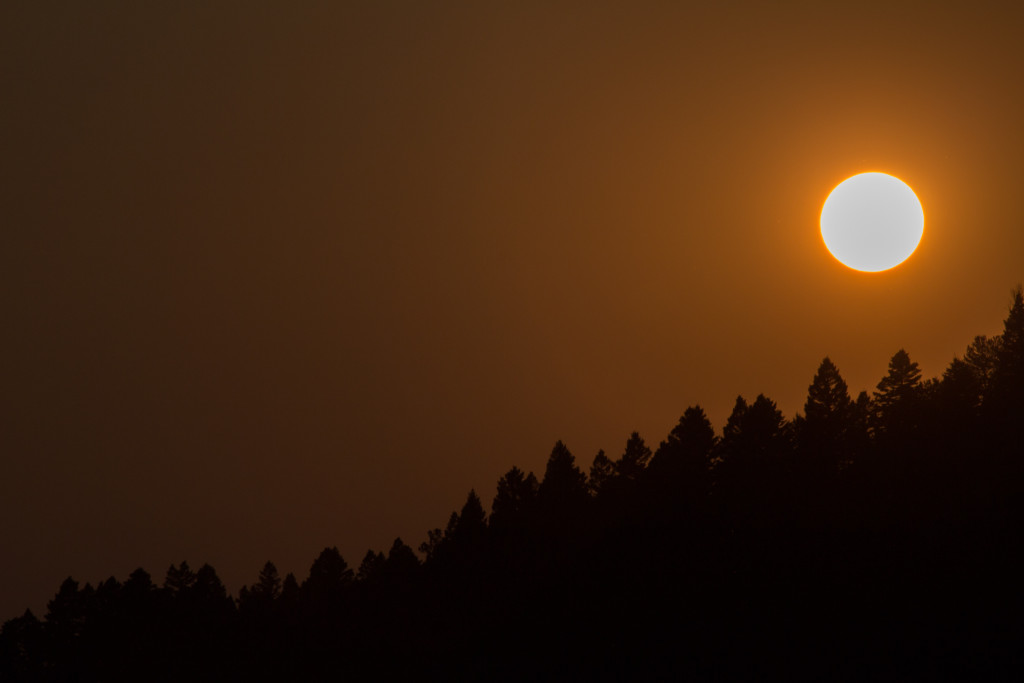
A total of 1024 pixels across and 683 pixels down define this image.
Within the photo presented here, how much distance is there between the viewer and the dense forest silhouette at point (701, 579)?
72188 millimetres

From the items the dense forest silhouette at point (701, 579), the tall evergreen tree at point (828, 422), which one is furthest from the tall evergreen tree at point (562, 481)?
the tall evergreen tree at point (828, 422)

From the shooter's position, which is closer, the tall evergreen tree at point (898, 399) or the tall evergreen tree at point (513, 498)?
the tall evergreen tree at point (898, 399)

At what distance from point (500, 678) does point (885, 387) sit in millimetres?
41486

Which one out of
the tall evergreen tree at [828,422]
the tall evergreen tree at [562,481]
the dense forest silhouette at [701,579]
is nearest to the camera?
the dense forest silhouette at [701,579]

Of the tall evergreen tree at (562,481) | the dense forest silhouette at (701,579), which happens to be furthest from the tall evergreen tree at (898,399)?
the tall evergreen tree at (562,481)

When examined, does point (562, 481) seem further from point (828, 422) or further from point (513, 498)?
point (828, 422)

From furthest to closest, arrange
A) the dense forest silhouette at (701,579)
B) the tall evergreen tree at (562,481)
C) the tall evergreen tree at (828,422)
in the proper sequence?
the tall evergreen tree at (562,481), the tall evergreen tree at (828,422), the dense forest silhouette at (701,579)

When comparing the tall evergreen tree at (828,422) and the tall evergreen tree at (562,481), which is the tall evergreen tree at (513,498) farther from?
the tall evergreen tree at (828,422)

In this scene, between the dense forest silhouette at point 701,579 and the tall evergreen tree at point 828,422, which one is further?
the tall evergreen tree at point 828,422

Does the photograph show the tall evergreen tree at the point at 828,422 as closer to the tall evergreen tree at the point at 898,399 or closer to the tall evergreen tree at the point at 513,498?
the tall evergreen tree at the point at 898,399

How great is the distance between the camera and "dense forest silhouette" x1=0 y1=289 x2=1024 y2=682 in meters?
72.2

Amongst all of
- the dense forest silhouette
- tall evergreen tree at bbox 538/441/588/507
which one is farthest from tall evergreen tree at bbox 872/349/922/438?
tall evergreen tree at bbox 538/441/588/507

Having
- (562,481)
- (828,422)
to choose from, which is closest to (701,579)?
(828,422)

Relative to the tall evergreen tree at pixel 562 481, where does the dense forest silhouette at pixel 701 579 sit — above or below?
below
